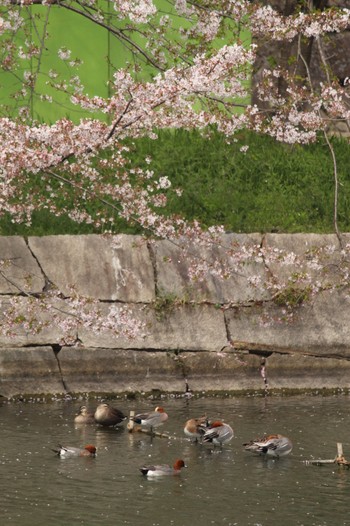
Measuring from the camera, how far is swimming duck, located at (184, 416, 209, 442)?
14.1 meters

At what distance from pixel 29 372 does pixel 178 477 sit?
16.3ft

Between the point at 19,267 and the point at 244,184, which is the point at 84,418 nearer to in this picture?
the point at 19,267

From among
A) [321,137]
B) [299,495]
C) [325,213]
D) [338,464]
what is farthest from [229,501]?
[321,137]

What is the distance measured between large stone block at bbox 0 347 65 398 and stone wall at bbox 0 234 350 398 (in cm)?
1

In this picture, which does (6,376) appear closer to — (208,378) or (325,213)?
(208,378)

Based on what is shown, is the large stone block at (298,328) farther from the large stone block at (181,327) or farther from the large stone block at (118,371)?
the large stone block at (118,371)

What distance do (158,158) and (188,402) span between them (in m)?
5.11

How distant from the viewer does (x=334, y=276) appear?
18375mm

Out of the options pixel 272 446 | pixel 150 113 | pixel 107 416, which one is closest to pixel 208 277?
pixel 107 416

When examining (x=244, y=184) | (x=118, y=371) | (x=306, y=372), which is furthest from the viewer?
(x=244, y=184)

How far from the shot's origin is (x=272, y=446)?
43.2 ft

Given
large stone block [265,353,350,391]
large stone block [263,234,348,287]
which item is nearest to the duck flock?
large stone block [265,353,350,391]

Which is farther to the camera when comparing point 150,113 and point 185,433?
point 150,113

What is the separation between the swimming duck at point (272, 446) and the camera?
13.2 meters
